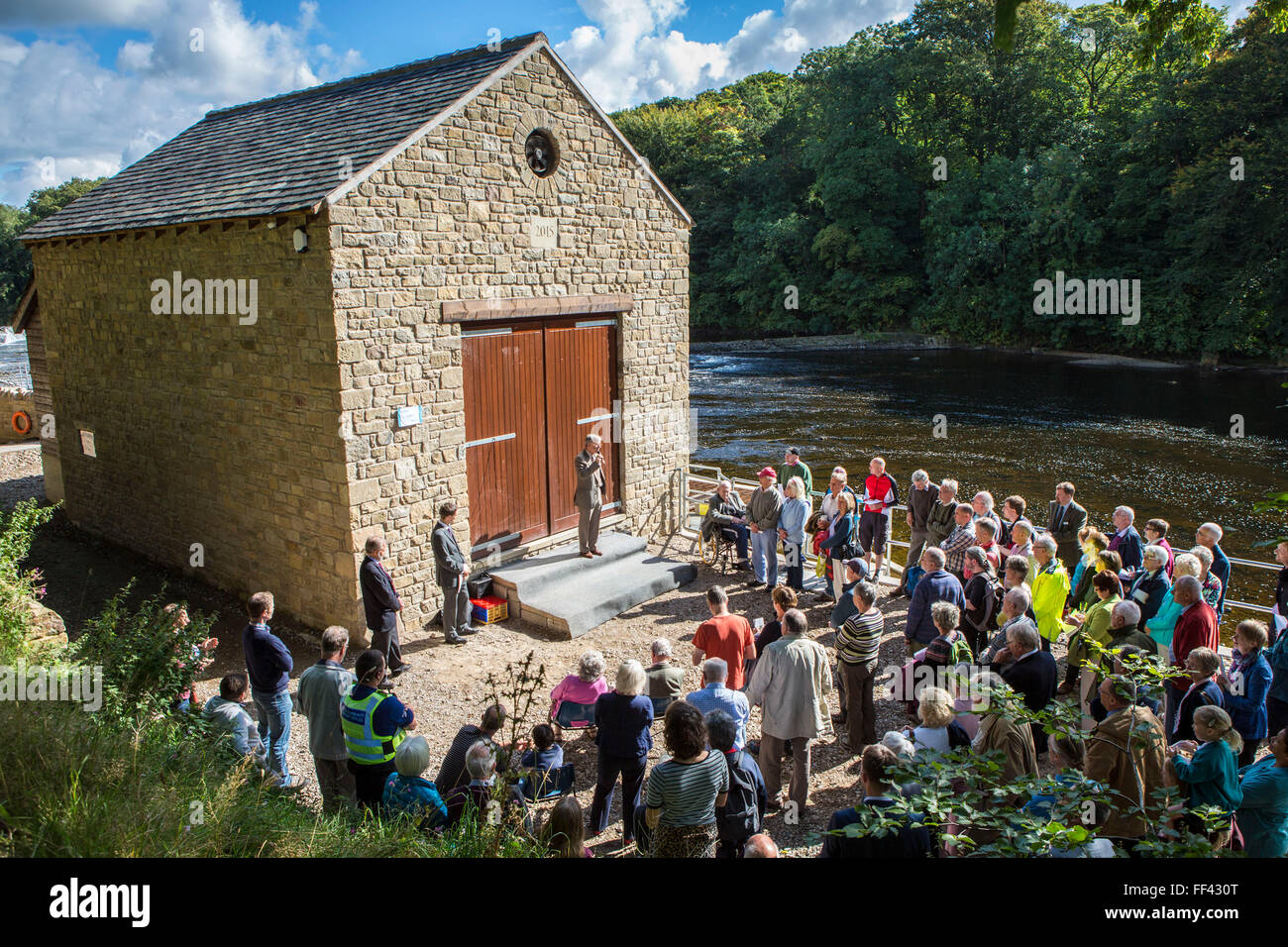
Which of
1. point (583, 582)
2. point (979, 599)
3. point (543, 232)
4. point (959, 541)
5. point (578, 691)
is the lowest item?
point (583, 582)

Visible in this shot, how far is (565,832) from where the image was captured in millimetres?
4473

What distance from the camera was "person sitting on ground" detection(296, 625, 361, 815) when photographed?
19.3 ft

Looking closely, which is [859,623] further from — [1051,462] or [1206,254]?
[1206,254]

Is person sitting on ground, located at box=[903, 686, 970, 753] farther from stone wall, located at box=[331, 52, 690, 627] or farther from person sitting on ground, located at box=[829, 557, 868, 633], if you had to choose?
stone wall, located at box=[331, 52, 690, 627]

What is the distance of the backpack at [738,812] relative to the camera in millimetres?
5020

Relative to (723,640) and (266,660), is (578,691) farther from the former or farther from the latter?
(266,660)

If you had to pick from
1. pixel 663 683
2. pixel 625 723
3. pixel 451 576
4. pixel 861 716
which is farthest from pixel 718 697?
pixel 451 576

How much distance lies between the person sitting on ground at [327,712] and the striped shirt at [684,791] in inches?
90.8

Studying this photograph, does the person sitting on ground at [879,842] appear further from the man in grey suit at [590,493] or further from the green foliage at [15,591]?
the man in grey suit at [590,493]

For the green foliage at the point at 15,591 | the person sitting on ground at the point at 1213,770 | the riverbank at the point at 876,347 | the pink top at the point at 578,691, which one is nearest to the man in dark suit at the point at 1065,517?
the person sitting on ground at the point at 1213,770

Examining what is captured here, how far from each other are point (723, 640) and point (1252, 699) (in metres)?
3.51
